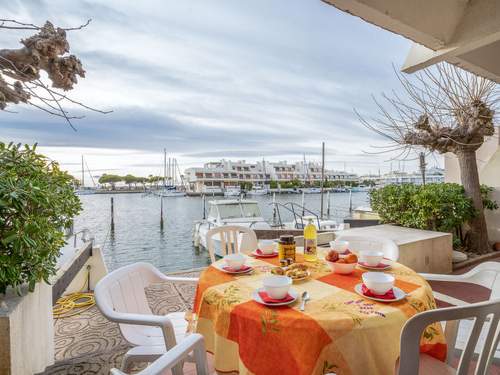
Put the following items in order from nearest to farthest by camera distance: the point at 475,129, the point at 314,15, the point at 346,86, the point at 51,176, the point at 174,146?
the point at 51,176
the point at 314,15
the point at 475,129
the point at 346,86
the point at 174,146

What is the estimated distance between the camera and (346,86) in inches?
306

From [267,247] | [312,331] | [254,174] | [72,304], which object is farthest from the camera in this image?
[254,174]

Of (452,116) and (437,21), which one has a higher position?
(437,21)

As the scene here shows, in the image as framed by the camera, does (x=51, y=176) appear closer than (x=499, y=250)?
Yes

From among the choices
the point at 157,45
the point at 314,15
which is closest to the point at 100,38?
the point at 157,45

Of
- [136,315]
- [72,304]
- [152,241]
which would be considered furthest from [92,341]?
[152,241]

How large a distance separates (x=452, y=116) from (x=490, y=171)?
1673 mm

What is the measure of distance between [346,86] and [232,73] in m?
3.20

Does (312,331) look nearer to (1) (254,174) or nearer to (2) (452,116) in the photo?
(2) (452,116)

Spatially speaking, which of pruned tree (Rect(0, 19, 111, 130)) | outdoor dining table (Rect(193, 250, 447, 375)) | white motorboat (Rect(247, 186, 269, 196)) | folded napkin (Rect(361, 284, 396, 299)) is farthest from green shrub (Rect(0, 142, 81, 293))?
A: white motorboat (Rect(247, 186, 269, 196))

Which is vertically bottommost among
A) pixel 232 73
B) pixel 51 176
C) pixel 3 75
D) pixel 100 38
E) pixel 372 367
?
pixel 372 367

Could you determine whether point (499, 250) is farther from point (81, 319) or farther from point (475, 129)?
point (81, 319)

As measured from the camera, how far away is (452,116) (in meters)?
5.21

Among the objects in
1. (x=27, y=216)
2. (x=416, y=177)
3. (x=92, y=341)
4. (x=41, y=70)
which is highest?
(x=41, y=70)
